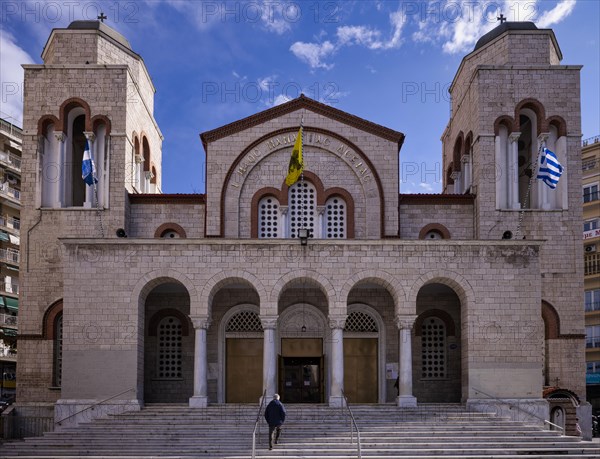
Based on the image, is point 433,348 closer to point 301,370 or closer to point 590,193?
point 301,370

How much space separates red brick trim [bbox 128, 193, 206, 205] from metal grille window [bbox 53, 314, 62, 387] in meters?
5.60

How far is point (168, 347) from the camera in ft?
101

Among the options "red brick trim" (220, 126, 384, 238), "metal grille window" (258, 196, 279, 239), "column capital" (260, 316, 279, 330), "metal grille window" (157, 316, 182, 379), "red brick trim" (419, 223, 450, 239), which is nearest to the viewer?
"column capital" (260, 316, 279, 330)

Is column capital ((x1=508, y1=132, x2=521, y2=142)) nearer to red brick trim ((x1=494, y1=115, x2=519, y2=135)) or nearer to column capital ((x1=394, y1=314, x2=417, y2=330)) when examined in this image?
red brick trim ((x1=494, y1=115, x2=519, y2=135))

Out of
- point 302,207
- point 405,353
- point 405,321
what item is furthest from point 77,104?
point 405,353

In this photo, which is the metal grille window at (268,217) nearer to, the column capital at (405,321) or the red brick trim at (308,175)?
the red brick trim at (308,175)

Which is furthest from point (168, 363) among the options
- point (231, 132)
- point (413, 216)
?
point (413, 216)

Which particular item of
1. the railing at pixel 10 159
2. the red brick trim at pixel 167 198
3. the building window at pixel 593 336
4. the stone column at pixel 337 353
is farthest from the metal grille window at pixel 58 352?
the building window at pixel 593 336

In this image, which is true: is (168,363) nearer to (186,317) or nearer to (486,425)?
(186,317)

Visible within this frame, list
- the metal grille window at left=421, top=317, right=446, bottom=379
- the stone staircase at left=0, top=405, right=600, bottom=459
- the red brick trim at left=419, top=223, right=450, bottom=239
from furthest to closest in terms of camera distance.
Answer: the red brick trim at left=419, top=223, right=450, bottom=239, the metal grille window at left=421, top=317, right=446, bottom=379, the stone staircase at left=0, top=405, right=600, bottom=459

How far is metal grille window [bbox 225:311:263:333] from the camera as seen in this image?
30609 mm

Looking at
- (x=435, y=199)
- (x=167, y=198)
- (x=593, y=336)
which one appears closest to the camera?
(x=167, y=198)

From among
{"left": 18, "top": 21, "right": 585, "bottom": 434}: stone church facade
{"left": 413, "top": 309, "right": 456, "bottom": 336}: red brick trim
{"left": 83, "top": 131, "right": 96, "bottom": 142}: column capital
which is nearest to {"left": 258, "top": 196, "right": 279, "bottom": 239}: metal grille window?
{"left": 18, "top": 21, "right": 585, "bottom": 434}: stone church facade

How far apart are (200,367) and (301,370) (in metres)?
5.12
